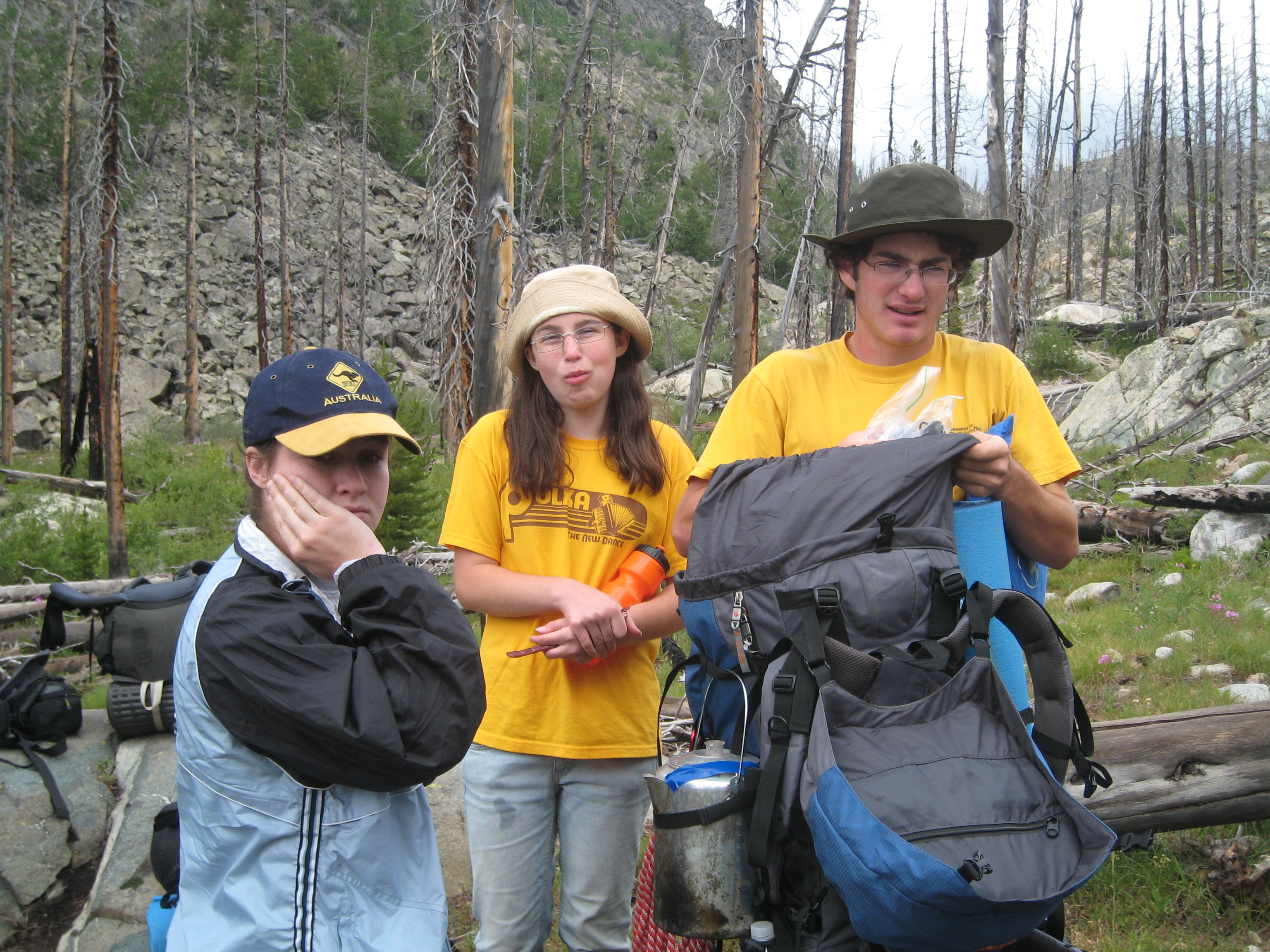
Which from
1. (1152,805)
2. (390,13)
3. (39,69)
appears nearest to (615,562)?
(1152,805)

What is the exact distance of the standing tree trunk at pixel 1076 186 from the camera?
27.1m

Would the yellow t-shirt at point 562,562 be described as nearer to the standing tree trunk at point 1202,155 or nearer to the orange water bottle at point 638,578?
the orange water bottle at point 638,578

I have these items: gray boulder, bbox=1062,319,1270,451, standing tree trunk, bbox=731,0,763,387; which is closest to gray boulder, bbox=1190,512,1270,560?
gray boulder, bbox=1062,319,1270,451

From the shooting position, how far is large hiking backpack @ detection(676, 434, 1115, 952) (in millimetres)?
1426

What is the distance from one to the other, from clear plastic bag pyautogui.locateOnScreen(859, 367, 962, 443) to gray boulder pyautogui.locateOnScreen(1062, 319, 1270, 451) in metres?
12.0

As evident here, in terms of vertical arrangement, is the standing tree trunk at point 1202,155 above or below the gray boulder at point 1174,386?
above

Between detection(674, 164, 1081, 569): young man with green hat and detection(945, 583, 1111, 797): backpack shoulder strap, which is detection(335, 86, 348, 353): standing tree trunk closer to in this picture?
detection(674, 164, 1081, 569): young man with green hat

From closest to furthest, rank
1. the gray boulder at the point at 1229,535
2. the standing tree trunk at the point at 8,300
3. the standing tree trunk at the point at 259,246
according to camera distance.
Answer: the gray boulder at the point at 1229,535, the standing tree trunk at the point at 8,300, the standing tree trunk at the point at 259,246

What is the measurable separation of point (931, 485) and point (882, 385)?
0.44 m

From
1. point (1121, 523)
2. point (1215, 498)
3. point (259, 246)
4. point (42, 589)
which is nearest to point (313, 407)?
point (1215, 498)

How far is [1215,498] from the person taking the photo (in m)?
7.38

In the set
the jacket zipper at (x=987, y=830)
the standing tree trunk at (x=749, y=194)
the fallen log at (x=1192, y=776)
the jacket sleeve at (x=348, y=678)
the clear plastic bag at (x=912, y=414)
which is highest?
the standing tree trunk at (x=749, y=194)

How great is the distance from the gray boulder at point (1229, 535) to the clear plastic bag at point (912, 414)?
22.1 feet

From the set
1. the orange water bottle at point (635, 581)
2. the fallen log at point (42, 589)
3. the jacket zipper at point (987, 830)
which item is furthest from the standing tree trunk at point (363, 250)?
the jacket zipper at point (987, 830)
